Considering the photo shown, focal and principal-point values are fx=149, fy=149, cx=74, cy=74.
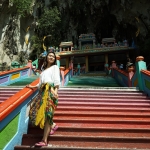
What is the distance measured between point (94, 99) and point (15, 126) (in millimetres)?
2126

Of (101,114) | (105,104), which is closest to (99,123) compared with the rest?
(101,114)

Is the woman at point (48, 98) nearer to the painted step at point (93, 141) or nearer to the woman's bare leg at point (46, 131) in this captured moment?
the woman's bare leg at point (46, 131)

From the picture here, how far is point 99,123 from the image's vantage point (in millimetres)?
2957

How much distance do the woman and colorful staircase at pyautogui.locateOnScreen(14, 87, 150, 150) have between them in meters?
0.30

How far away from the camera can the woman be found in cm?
228

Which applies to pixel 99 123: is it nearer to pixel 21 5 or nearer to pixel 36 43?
pixel 21 5

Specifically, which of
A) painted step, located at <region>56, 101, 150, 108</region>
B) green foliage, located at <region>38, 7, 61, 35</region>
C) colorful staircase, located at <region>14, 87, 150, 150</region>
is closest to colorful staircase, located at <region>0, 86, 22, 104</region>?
colorful staircase, located at <region>14, 87, 150, 150</region>

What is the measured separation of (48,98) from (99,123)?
124cm

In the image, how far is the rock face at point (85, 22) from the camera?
1897 cm

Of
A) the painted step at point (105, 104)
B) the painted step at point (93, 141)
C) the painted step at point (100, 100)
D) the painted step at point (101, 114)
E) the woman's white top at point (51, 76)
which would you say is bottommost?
the painted step at point (93, 141)

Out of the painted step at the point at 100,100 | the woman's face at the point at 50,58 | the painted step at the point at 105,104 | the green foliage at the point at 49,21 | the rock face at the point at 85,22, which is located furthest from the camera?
the green foliage at the point at 49,21

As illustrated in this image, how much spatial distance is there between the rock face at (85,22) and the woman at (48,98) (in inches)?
711

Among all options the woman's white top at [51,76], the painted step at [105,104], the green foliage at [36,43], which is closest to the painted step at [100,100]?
the painted step at [105,104]

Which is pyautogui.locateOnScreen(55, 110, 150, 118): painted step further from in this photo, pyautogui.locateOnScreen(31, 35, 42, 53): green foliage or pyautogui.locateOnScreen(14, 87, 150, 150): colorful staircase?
pyautogui.locateOnScreen(31, 35, 42, 53): green foliage
